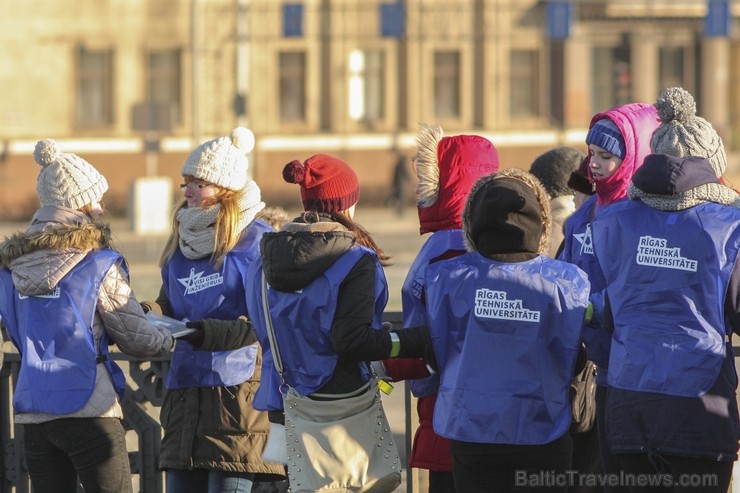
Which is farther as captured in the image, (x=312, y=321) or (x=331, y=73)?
(x=331, y=73)

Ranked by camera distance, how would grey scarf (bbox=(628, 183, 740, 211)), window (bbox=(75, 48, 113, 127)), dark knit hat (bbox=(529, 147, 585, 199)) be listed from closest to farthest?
grey scarf (bbox=(628, 183, 740, 211)), dark knit hat (bbox=(529, 147, 585, 199)), window (bbox=(75, 48, 113, 127))

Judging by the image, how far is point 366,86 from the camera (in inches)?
1503

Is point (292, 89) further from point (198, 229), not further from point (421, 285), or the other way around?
point (421, 285)

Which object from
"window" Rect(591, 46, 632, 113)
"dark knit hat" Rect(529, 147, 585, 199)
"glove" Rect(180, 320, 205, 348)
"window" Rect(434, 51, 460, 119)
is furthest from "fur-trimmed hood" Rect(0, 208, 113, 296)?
"window" Rect(591, 46, 632, 113)

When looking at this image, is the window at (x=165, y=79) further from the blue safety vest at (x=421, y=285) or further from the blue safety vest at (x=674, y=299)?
the blue safety vest at (x=674, y=299)

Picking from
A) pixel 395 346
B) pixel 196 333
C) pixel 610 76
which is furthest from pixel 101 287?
pixel 610 76

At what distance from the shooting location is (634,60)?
39.7 m

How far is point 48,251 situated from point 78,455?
2.42ft

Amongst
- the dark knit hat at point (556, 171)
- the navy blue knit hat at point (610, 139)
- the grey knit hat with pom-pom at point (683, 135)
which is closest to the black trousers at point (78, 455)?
the navy blue knit hat at point (610, 139)

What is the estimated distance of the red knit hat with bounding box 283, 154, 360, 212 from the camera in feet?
17.3

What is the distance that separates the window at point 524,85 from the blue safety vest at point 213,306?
33494 millimetres

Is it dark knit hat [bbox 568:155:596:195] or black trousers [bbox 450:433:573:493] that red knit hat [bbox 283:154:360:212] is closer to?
black trousers [bbox 450:433:573:493]

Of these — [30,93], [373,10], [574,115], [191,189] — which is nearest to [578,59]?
[574,115]

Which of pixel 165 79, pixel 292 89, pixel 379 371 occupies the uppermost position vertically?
pixel 165 79
